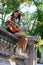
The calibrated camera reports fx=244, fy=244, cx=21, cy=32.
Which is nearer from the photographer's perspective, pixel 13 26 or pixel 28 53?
pixel 13 26

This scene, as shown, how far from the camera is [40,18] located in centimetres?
2825

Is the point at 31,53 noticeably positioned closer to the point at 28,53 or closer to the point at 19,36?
the point at 28,53

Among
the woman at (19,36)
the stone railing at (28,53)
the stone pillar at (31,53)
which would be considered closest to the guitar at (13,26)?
the woman at (19,36)

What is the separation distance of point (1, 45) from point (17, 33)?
500 millimetres

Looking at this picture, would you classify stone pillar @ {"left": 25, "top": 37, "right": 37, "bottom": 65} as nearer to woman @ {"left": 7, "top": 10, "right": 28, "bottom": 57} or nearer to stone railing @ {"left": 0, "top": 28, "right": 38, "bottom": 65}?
stone railing @ {"left": 0, "top": 28, "right": 38, "bottom": 65}

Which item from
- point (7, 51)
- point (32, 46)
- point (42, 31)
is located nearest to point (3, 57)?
point (7, 51)

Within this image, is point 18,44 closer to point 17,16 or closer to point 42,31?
point 17,16

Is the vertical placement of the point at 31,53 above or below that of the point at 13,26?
below

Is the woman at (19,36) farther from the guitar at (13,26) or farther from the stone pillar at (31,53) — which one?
the stone pillar at (31,53)

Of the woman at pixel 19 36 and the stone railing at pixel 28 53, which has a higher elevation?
the woman at pixel 19 36

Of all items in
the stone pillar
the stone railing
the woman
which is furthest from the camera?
the stone pillar

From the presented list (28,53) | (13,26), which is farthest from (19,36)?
(28,53)

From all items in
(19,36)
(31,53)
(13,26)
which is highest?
(13,26)

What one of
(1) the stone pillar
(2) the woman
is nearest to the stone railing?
(1) the stone pillar
